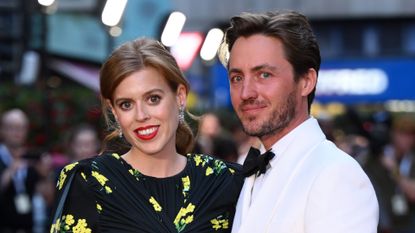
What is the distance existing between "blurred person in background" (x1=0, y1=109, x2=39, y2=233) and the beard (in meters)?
5.47

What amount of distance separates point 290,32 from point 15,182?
5621 mm

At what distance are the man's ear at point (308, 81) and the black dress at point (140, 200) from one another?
25.9 inches

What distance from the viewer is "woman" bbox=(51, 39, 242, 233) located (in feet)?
14.1

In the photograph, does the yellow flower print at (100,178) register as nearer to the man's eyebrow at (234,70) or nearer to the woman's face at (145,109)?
the woman's face at (145,109)

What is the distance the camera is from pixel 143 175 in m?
4.51

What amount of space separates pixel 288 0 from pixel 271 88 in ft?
86.5

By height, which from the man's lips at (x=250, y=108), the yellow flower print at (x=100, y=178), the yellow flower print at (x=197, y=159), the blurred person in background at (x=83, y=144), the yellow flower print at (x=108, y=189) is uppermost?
the man's lips at (x=250, y=108)

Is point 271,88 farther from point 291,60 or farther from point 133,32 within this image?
point 133,32

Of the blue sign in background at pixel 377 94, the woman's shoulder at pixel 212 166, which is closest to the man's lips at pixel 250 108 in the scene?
the woman's shoulder at pixel 212 166

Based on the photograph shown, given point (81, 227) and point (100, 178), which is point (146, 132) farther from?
point (81, 227)

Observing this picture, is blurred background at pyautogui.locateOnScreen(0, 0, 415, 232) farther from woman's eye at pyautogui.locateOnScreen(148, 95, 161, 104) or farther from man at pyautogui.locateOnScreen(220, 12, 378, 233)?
man at pyautogui.locateOnScreen(220, 12, 378, 233)

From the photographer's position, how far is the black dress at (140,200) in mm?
4281

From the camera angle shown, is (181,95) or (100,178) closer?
(100,178)

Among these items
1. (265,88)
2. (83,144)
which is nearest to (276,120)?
(265,88)
